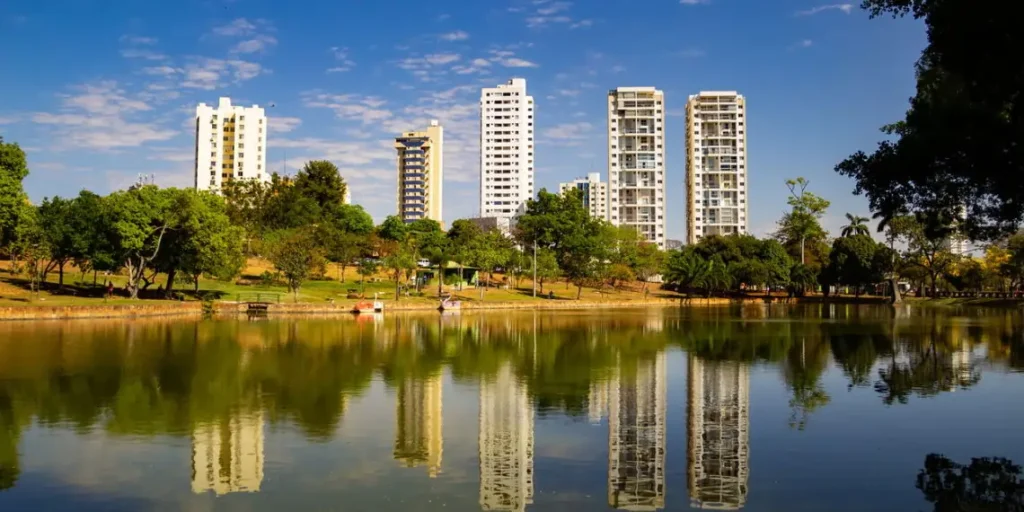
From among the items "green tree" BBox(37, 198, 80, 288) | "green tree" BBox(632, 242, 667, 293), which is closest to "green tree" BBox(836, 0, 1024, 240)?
"green tree" BBox(37, 198, 80, 288)

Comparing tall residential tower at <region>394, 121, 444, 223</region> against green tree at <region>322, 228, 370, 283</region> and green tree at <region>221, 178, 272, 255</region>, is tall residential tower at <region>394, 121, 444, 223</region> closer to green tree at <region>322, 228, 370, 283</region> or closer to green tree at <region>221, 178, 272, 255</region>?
green tree at <region>221, 178, 272, 255</region>

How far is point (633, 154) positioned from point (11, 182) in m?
115

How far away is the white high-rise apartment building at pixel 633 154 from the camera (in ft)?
485

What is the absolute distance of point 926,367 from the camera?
25453mm

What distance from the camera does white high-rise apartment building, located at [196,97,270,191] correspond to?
516 ft

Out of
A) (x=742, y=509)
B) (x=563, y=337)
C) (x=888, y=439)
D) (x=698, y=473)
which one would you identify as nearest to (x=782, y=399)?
(x=888, y=439)

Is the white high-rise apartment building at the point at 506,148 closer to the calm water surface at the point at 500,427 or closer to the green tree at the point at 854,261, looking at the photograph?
the green tree at the point at 854,261

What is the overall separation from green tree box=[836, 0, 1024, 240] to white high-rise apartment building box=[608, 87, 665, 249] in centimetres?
13292

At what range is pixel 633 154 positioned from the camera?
148500 millimetres

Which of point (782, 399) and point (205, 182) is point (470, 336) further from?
point (205, 182)

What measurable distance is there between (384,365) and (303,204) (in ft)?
242

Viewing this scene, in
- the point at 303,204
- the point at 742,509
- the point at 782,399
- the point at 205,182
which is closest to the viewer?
the point at 742,509

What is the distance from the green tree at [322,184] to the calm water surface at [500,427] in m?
74.6

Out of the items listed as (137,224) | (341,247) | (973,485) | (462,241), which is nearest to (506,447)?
(973,485)
